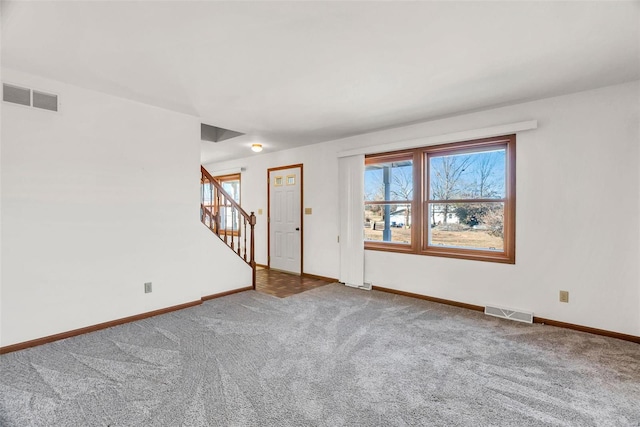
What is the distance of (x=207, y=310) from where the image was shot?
3.67m

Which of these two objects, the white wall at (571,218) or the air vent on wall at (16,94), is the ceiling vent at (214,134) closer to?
the air vent on wall at (16,94)

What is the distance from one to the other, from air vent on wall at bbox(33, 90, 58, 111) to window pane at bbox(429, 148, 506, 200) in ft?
14.2

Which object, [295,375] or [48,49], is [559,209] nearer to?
[295,375]

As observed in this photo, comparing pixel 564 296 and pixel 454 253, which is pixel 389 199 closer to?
pixel 454 253

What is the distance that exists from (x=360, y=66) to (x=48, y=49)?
2435mm

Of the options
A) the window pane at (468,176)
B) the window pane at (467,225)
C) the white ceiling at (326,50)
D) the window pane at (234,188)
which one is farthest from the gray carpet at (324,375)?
the window pane at (234,188)

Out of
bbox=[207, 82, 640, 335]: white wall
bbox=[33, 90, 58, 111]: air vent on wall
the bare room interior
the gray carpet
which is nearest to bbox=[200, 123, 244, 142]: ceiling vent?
the bare room interior

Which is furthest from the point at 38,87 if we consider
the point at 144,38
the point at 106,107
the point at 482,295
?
the point at 482,295

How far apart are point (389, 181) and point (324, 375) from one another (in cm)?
316

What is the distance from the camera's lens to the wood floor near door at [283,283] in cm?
454

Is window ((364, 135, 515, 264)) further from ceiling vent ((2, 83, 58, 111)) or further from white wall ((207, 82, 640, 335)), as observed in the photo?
ceiling vent ((2, 83, 58, 111))

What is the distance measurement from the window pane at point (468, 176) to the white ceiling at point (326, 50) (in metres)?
0.69

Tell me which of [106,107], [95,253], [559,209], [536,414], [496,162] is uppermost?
[106,107]

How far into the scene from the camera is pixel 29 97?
2680 mm
